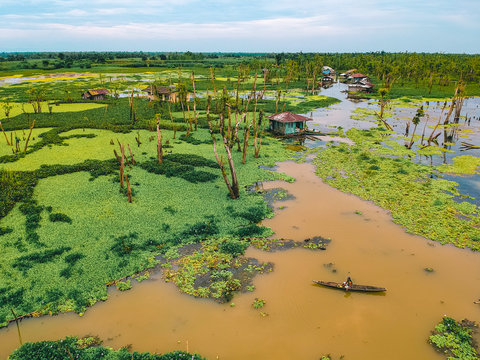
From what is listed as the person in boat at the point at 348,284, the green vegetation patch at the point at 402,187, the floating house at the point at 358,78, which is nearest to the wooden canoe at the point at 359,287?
the person in boat at the point at 348,284

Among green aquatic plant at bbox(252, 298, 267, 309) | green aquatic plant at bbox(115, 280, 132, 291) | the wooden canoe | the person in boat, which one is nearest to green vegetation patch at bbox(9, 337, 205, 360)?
green aquatic plant at bbox(115, 280, 132, 291)

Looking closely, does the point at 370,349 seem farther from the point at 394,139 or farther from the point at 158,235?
the point at 394,139

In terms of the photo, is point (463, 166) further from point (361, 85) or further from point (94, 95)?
point (94, 95)

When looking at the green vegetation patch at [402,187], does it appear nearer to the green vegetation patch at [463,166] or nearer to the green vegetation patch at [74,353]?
the green vegetation patch at [463,166]

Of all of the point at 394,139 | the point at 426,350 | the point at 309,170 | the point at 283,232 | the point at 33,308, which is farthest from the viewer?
the point at 394,139

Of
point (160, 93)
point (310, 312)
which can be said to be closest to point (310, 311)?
point (310, 312)

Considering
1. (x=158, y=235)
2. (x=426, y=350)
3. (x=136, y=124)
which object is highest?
(x=136, y=124)

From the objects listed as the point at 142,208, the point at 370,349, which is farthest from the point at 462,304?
the point at 142,208
